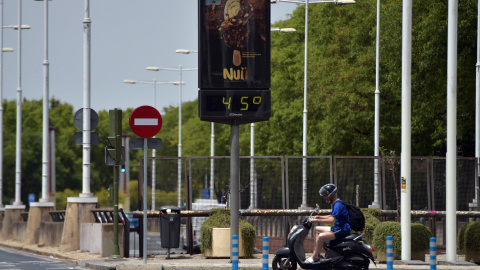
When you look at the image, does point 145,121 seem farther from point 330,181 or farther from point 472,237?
point 472,237

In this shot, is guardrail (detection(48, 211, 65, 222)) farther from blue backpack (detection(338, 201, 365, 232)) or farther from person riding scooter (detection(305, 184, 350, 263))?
blue backpack (detection(338, 201, 365, 232))

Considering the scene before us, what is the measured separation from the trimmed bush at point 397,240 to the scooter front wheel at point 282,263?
4017 millimetres

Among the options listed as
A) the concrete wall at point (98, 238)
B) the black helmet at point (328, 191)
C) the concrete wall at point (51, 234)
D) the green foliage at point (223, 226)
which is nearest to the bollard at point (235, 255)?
the black helmet at point (328, 191)

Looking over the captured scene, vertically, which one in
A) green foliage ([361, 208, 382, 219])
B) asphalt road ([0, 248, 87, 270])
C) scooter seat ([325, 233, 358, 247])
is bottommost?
asphalt road ([0, 248, 87, 270])

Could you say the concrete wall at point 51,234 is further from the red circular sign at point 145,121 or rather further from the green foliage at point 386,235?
the green foliage at point 386,235

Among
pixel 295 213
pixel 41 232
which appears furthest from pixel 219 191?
pixel 41 232

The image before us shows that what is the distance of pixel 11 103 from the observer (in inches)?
4929

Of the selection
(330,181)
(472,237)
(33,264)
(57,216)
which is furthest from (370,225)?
(57,216)

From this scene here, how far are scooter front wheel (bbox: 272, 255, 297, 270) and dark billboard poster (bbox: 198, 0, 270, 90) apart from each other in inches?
172

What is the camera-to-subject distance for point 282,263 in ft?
62.5

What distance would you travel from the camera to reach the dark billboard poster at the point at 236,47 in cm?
2186

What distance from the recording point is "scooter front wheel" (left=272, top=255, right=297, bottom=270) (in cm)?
1886

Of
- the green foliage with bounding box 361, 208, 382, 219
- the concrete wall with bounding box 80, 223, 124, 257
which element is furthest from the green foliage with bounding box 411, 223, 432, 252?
the concrete wall with bounding box 80, 223, 124, 257

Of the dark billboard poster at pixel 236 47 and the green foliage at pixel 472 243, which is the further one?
the green foliage at pixel 472 243
